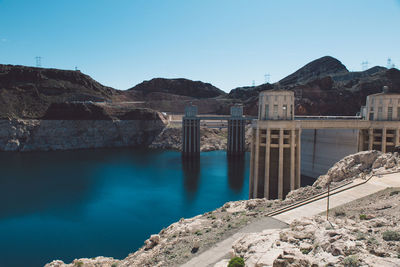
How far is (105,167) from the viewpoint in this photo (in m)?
59.8

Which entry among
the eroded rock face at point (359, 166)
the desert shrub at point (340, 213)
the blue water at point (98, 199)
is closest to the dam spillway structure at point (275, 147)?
the eroded rock face at point (359, 166)

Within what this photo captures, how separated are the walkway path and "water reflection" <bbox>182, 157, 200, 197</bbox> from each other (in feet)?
82.0

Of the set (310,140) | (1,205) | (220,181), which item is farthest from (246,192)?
(1,205)

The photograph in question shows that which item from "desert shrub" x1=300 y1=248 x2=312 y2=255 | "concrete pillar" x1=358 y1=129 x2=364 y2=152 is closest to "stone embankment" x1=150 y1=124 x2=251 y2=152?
"concrete pillar" x1=358 y1=129 x2=364 y2=152

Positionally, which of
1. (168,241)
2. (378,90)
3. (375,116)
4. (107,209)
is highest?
(378,90)

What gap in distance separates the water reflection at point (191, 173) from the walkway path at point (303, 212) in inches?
984

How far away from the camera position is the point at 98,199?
39.5m

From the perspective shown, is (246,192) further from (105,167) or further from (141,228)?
(105,167)

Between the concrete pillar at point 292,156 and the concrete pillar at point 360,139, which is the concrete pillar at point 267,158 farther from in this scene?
the concrete pillar at point 360,139

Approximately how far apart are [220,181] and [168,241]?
108 ft

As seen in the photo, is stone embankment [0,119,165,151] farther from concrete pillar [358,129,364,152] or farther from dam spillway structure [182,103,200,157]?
concrete pillar [358,129,364,152]

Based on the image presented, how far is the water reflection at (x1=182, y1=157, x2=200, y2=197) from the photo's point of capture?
147 ft

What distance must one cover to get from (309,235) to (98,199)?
33916 millimetres

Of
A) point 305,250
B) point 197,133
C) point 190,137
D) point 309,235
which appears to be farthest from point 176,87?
point 305,250
